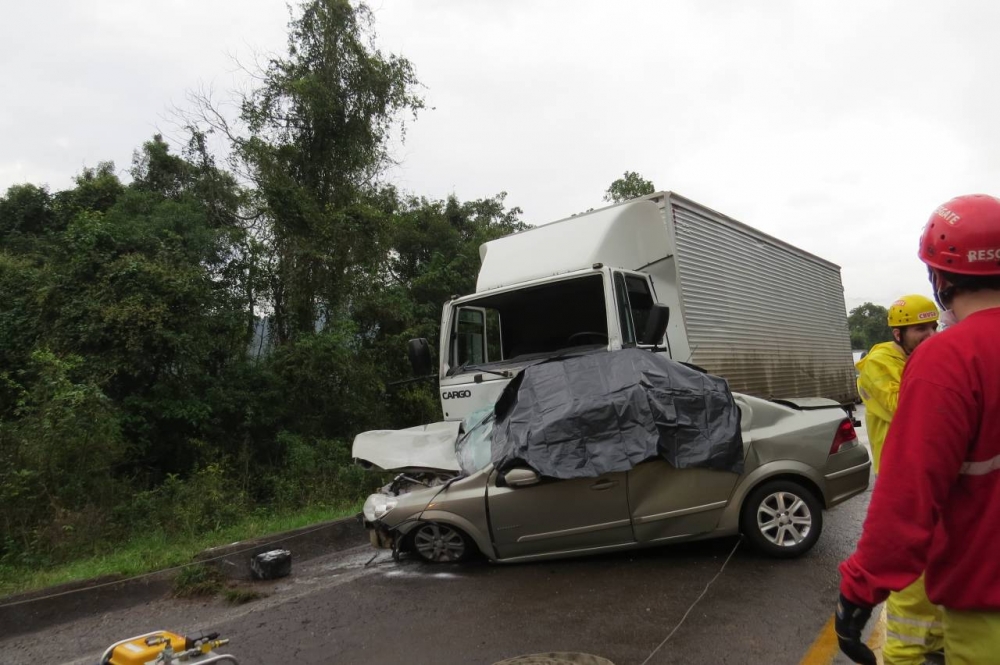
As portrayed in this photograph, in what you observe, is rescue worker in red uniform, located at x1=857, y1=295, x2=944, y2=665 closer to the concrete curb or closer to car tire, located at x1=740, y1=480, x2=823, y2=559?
car tire, located at x1=740, y1=480, x2=823, y2=559

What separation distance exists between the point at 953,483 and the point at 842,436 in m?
4.17

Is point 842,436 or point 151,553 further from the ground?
A: point 842,436

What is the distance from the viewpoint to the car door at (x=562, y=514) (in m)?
4.73

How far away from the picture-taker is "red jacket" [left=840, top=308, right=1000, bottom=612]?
1404 millimetres

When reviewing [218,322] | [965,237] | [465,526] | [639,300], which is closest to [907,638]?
[965,237]

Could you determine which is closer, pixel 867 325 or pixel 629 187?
pixel 629 187

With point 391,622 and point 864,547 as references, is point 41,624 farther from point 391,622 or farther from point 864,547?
point 864,547

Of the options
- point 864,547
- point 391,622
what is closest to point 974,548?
point 864,547

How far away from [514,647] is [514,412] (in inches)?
71.6

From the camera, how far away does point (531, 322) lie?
23.8 feet

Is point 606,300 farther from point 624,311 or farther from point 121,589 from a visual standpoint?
point 121,589

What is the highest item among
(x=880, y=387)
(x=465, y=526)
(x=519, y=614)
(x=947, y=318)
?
(x=947, y=318)

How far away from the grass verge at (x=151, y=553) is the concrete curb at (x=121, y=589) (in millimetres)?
106

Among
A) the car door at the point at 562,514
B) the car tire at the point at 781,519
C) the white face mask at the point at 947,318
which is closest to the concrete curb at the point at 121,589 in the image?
the car door at the point at 562,514
